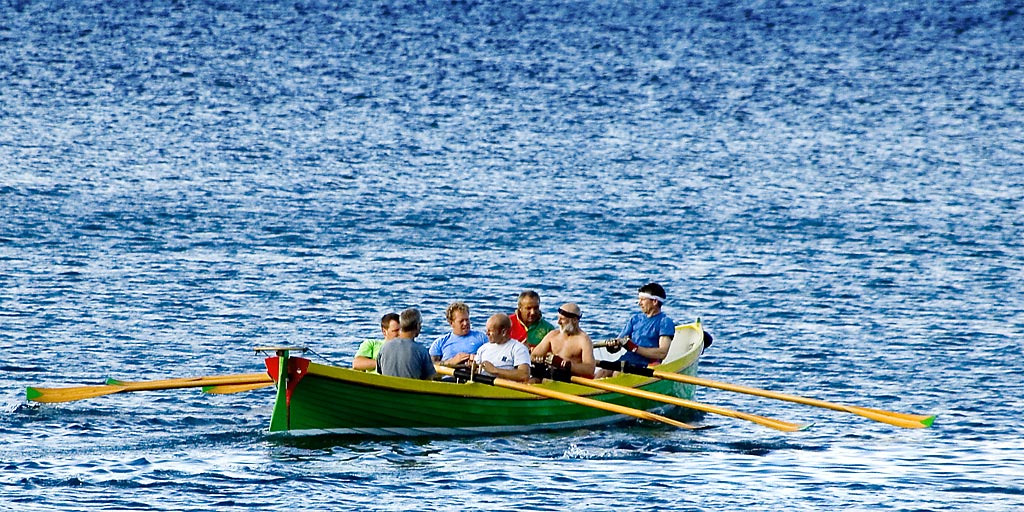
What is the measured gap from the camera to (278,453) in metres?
17.1

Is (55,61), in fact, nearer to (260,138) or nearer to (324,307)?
(260,138)

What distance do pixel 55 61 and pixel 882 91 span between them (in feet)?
111

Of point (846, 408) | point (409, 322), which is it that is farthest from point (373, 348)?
point (846, 408)

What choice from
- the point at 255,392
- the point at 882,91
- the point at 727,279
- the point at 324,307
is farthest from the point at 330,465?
the point at 882,91

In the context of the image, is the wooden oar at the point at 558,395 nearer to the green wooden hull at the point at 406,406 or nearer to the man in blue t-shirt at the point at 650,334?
the green wooden hull at the point at 406,406

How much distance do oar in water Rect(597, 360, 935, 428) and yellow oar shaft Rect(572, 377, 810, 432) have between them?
1.79ft

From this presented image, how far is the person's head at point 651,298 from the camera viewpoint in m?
20.3

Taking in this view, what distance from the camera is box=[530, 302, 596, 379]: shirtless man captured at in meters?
18.9

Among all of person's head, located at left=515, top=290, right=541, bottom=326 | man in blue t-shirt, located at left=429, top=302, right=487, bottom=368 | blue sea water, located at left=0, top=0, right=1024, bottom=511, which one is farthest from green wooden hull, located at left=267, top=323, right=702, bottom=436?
person's head, located at left=515, top=290, right=541, bottom=326

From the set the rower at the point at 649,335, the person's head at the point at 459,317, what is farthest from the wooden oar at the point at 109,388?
the rower at the point at 649,335

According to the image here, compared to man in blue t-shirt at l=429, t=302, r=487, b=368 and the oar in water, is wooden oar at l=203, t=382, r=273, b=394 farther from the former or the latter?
the oar in water

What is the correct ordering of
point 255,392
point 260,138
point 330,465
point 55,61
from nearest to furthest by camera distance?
point 330,465 → point 255,392 → point 260,138 → point 55,61

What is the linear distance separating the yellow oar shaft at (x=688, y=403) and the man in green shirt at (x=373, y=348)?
2154 millimetres

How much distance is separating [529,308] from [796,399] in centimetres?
337
